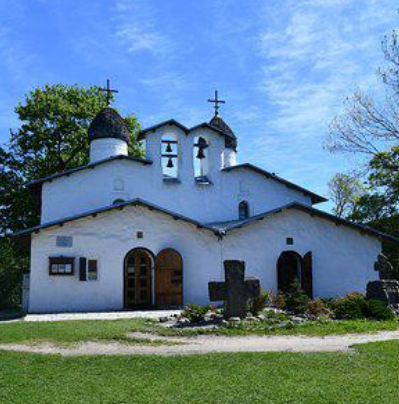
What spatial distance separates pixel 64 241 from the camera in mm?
19094

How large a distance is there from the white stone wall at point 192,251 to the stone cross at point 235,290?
20.5 feet

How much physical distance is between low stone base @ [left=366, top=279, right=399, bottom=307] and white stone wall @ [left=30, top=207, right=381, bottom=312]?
5792mm

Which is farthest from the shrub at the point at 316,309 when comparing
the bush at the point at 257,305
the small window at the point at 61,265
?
the small window at the point at 61,265

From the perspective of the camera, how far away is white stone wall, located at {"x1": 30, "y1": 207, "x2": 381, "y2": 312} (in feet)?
62.1

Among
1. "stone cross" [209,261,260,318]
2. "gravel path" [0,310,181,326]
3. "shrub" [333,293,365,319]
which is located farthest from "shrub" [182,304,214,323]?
"shrub" [333,293,365,319]

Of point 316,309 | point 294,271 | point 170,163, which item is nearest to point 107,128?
point 170,163

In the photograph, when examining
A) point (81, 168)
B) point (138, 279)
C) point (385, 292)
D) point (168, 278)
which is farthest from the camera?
point (81, 168)

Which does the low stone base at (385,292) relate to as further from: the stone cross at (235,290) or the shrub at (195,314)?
the shrub at (195,314)

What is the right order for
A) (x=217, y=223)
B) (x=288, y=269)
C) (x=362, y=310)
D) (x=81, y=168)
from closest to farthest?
(x=362, y=310)
(x=288, y=269)
(x=81, y=168)
(x=217, y=223)

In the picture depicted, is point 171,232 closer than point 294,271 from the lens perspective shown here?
Yes

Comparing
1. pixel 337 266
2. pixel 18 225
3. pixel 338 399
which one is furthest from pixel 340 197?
pixel 338 399

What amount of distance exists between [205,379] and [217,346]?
128 inches

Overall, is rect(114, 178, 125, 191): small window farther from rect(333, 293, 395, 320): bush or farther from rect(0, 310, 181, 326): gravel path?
rect(333, 293, 395, 320): bush

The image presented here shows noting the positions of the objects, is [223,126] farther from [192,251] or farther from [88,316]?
[88,316]
